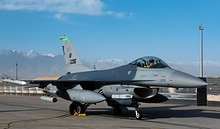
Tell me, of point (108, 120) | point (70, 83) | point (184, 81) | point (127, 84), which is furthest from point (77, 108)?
point (184, 81)

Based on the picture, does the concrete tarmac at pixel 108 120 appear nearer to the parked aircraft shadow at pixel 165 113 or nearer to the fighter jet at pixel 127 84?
the parked aircraft shadow at pixel 165 113

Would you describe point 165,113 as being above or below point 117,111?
below

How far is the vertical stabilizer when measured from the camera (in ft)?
67.2

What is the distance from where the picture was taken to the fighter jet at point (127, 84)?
14.3 meters

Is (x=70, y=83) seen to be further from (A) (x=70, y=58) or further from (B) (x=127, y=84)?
(A) (x=70, y=58)

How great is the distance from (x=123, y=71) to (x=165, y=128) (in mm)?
4956

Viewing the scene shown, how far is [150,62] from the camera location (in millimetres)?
15352

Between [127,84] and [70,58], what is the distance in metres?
6.42

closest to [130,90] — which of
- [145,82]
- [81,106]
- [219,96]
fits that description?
[145,82]

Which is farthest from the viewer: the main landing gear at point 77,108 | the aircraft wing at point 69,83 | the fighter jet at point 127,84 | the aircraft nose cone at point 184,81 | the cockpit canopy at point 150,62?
the main landing gear at point 77,108

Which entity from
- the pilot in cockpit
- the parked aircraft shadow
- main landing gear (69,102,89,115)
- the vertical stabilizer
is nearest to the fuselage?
the pilot in cockpit

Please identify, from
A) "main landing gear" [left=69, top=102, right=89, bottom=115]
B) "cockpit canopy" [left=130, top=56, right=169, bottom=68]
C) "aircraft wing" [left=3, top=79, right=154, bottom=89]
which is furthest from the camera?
"main landing gear" [left=69, top=102, right=89, bottom=115]

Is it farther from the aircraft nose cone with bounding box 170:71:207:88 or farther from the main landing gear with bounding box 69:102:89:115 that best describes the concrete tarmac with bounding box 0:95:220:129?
the aircraft nose cone with bounding box 170:71:207:88

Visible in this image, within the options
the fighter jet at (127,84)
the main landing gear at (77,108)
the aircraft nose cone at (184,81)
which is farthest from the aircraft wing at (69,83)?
the aircraft nose cone at (184,81)
